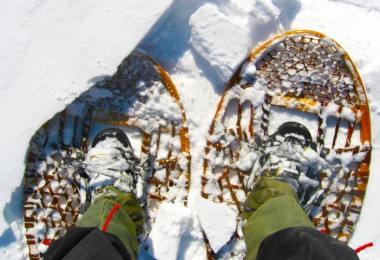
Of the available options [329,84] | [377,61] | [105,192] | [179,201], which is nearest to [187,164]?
[179,201]

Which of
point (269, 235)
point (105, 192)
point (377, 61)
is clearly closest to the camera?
point (269, 235)

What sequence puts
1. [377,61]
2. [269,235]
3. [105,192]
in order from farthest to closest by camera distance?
1. [377,61]
2. [105,192]
3. [269,235]

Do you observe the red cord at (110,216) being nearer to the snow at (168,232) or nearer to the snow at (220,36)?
the snow at (168,232)

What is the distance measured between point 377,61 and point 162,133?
864mm

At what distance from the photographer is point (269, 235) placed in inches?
41.5

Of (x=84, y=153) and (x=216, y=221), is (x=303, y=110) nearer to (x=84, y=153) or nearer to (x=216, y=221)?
(x=216, y=221)

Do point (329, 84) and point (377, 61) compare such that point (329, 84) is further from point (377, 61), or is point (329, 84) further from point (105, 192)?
point (105, 192)

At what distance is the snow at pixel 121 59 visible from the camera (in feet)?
4.52

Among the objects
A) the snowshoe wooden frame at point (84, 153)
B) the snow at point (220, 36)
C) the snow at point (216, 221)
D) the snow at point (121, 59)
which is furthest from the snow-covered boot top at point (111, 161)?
the snow at point (220, 36)

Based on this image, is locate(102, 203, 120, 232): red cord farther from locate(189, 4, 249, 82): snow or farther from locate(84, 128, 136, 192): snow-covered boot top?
locate(189, 4, 249, 82): snow

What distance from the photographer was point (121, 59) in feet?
4.51

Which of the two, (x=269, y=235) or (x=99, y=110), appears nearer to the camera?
(x=269, y=235)

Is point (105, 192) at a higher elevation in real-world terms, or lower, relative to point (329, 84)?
lower

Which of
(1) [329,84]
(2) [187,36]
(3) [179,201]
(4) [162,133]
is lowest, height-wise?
(3) [179,201]
